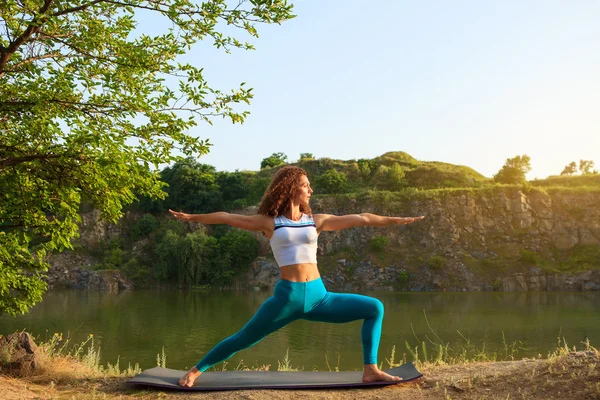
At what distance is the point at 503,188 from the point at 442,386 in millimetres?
49966

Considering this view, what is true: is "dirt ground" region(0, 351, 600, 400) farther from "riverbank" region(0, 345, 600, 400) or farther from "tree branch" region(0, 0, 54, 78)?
"tree branch" region(0, 0, 54, 78)

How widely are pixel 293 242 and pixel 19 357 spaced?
3838mm

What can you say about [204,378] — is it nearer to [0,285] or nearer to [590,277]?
[0,285]

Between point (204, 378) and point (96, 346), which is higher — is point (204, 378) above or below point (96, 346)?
above

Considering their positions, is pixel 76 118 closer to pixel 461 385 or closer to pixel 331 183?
pixel 461 385

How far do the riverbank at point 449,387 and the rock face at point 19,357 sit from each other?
0.34 m

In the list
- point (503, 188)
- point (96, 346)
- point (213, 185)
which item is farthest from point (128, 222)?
point (96, 346)

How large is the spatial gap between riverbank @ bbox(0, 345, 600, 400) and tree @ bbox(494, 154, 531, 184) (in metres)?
55.8

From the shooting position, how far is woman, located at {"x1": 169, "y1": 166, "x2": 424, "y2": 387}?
5.35 meters

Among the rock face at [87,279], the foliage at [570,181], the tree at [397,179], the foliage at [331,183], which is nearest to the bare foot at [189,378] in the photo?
the rock face at [87,279]

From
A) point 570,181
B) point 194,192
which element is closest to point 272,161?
point 194,192

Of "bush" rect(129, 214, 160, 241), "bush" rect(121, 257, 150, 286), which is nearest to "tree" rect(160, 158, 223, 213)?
"bush" rect(129, 214, 160, 241)

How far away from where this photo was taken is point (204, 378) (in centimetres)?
591

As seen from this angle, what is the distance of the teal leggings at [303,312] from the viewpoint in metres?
5.33
